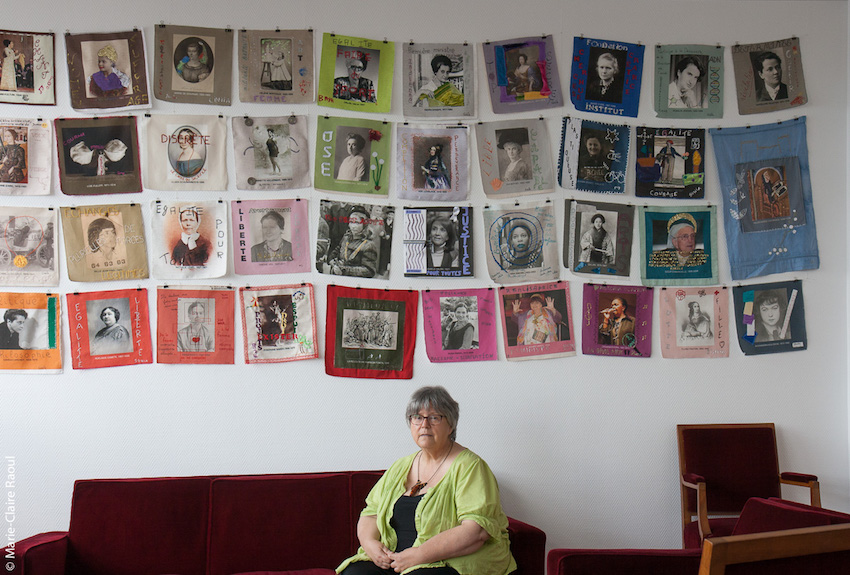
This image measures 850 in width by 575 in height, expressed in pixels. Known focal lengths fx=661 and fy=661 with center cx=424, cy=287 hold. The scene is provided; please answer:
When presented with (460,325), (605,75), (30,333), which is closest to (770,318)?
(605,75)

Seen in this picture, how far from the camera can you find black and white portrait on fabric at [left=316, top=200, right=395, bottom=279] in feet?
11.2

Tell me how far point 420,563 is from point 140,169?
2.33 meters

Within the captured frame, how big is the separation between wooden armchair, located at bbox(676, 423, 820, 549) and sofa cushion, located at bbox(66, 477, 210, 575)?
7.80 feet

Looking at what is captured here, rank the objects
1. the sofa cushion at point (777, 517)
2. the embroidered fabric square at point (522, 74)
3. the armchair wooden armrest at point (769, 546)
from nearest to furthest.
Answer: the armchair wooden armrest at point (769, 546)
the sofa cushion at point (777, 517)
the embroidered fabric square at point (522, 74)

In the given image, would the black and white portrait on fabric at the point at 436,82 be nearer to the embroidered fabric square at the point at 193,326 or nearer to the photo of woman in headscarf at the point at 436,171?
the photo of woman in headscarf at the point at 436,171

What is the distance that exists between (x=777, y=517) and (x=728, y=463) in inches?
50.9

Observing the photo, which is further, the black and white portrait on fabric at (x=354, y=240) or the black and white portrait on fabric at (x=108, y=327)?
the black and white portrait on fabric at (x=354, y=240)

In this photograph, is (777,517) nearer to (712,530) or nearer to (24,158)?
(712,530)

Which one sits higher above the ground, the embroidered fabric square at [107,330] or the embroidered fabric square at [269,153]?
the embroidered fabric square at [269,153]

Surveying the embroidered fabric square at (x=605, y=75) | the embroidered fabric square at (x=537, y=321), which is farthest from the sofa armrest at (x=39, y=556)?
the embroidered fabric square at (x=605, y=75)

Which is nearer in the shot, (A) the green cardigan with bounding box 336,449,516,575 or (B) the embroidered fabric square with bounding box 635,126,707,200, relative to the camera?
(A) the green cardigan with bounding box 336,449,516,575

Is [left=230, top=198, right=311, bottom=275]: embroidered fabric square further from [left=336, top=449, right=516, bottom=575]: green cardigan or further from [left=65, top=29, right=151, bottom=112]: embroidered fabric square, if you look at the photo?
[left=336, top=449, right=516, bottom=575]: green cardigan

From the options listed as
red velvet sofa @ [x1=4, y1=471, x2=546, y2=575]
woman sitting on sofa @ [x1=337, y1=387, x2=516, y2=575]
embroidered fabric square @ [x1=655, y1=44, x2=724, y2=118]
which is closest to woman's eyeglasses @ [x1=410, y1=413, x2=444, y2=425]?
woman sitting on sofa @ [x1=337, y1=387, x2=516, y2=575]

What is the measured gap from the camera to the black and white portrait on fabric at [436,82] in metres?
3.48
